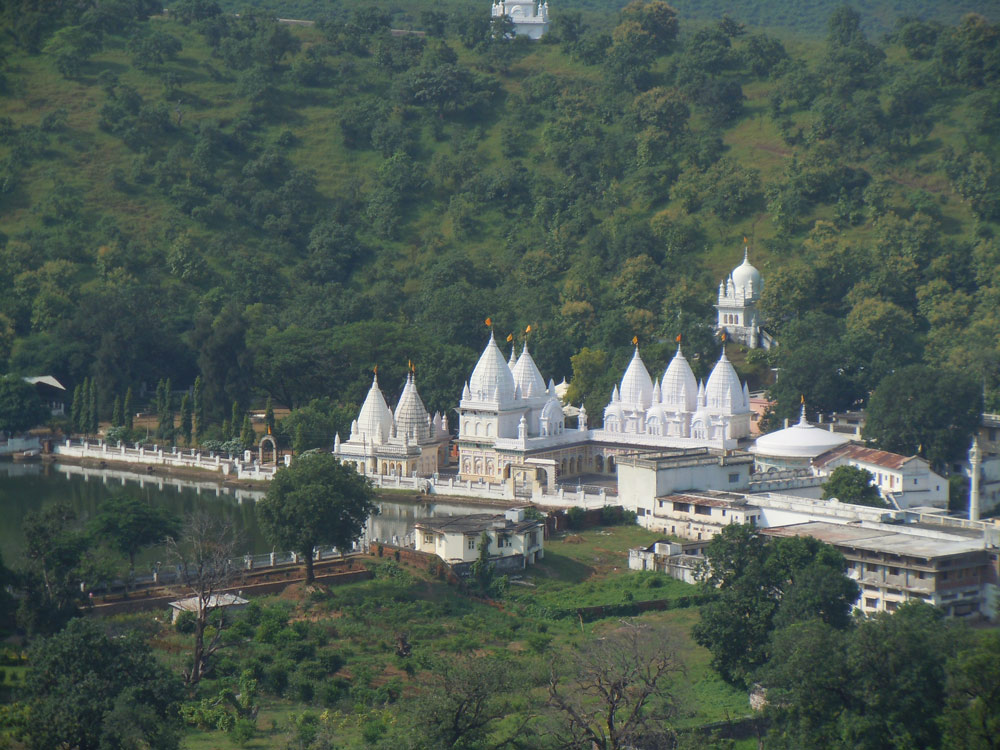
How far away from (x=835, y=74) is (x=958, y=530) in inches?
1912

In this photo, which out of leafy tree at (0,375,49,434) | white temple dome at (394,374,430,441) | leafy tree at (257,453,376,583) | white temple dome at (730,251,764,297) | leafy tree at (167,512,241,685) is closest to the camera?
leafy tree at (167,512,241,685)

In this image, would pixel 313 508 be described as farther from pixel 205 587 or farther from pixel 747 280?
pixel 747 280

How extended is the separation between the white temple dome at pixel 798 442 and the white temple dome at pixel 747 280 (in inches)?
678

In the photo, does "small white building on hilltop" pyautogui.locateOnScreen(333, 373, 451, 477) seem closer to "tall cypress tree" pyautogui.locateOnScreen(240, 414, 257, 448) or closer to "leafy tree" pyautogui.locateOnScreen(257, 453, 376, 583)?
"tall cypress tree" pyautogui.locateOnScreen(240, 414, 257, 448)

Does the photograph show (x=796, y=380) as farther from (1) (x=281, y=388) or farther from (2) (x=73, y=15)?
(2) (x=73, y=15)

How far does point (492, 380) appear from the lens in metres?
60.1

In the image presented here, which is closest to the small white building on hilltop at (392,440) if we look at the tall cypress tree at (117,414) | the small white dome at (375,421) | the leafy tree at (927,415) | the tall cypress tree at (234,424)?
the small white dome at (375,421)

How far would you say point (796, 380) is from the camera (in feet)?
204

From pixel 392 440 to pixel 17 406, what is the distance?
14301 mm

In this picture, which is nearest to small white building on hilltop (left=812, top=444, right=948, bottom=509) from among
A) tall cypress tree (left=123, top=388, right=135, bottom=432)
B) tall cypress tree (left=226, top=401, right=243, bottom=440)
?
tall cypress tree (left=226, top=401, right=243, bottom=440)

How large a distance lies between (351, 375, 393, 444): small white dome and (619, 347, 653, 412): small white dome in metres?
7.73

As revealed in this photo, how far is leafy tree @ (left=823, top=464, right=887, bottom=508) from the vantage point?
5094cm

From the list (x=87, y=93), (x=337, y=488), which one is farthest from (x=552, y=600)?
(x=87, y=93)

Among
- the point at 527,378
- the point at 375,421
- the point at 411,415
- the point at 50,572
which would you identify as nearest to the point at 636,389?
the point at 527,378
